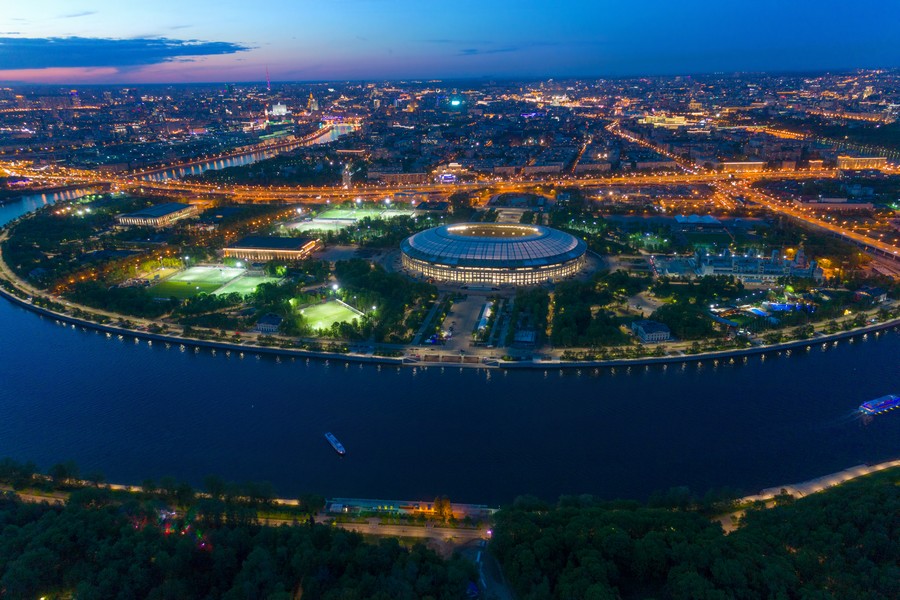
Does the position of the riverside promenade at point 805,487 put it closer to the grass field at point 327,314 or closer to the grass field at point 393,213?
the grass field at point 327,314

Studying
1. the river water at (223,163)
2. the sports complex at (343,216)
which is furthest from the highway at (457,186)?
the river water at (223,163)

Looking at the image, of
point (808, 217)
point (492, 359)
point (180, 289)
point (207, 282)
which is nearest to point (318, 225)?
point (207, 282)

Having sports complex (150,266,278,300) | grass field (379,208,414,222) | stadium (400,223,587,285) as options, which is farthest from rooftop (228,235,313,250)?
grass field (379,208,414,222)

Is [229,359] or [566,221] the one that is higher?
[566,221]

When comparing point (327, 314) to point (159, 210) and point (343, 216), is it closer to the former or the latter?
point (343, 216)

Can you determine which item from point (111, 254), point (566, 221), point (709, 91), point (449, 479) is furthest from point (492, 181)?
point (709, 91)

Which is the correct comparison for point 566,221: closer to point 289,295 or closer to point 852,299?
point 852,299
